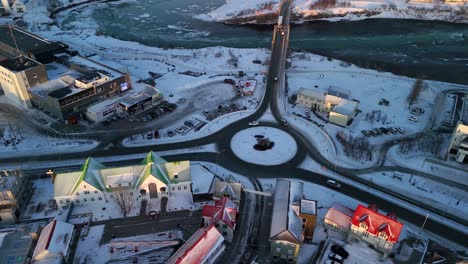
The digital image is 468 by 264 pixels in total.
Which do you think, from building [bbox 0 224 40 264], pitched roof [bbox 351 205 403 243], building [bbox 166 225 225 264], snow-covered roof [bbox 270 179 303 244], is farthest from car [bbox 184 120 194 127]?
pitched roof [bbox 351 205 403 243]

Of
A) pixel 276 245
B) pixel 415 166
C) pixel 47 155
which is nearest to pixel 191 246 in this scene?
pixel 276 245

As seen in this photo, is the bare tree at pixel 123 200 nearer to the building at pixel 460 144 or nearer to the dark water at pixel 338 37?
the building at pixel 460 144

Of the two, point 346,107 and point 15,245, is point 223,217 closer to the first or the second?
point 15,245

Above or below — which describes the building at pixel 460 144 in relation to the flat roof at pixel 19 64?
below

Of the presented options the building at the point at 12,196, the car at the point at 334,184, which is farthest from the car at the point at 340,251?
the building at the point at 12,196

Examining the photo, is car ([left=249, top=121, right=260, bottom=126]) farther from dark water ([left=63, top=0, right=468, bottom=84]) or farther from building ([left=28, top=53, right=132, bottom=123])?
dark water ([left=63, top=0, right=468, bottom=84])

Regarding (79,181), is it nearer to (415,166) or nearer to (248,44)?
(415,166)
